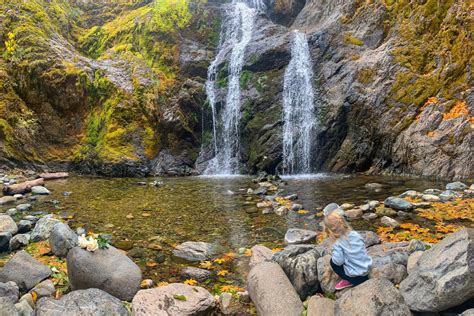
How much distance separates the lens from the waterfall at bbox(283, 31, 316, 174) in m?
20.5

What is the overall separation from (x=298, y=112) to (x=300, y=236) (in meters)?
14.2

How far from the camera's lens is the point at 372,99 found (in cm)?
1847

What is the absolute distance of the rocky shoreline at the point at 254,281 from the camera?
13.0 ft

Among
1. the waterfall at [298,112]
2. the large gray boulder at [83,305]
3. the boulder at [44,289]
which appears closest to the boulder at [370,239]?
the large gray boulder at [83,305]

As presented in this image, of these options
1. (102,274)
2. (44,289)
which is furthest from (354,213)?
(44,289)

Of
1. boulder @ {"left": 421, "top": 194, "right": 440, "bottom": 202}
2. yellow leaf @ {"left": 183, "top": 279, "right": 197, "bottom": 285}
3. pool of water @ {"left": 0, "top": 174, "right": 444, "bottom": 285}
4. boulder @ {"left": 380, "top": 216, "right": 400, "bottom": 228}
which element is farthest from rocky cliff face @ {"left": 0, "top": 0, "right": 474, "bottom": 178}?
yellow leaf @ {"left": 183, "top": 279, "right": 197, "bottom": 285}

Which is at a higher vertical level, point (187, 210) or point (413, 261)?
point (413, 261)

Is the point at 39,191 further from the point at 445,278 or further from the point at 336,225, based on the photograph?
the point at 445,278

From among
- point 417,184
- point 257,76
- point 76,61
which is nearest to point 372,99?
point 417,184

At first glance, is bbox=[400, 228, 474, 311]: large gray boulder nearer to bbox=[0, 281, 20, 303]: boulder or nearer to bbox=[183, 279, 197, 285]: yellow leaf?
bbox=[183, 279, 197, 285]: yellow leaf

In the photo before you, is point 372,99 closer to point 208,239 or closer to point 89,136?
point 208,239

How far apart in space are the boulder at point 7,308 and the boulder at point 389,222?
7688 mm

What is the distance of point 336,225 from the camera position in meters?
4.78

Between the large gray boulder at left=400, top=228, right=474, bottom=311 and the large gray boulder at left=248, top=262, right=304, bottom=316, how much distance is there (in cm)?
137
